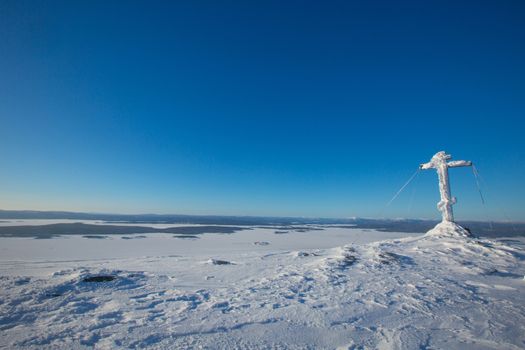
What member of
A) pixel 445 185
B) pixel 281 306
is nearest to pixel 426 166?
pixel 445 185

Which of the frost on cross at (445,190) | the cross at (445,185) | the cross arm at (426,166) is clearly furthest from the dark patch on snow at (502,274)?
the cross arm at (426,166)

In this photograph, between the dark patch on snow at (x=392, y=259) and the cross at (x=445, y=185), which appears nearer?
the dark patch on snow at (x=392, y=259)

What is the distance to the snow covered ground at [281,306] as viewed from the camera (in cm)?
475

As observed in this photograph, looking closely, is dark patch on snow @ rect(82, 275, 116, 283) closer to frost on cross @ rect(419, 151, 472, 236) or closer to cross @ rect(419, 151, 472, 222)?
frost on cross @ rect(419, 151, 472, 236)

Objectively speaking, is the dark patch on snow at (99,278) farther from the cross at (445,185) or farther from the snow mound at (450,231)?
the cross at (445,185)

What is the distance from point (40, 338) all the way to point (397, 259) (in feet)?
33.0

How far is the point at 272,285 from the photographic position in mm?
7613

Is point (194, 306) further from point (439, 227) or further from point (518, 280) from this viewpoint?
point (439, 227)

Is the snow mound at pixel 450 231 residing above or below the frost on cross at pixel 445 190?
below

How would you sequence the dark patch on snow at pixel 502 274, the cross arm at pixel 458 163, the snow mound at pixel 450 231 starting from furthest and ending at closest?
the cross arm at pixel 458 163 < the snow mound at pixel 450 231 < the dark patch on snow at pixel 502 274

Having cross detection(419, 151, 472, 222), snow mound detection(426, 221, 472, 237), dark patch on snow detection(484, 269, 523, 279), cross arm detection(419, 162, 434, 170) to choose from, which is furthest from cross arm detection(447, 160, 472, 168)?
dark patch on snow detection(484, 269, 523, 279)

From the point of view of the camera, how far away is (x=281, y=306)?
6203 mm

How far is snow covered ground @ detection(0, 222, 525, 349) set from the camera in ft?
15.6

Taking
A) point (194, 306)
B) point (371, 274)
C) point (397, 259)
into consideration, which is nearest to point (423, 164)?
point (397, 259)
